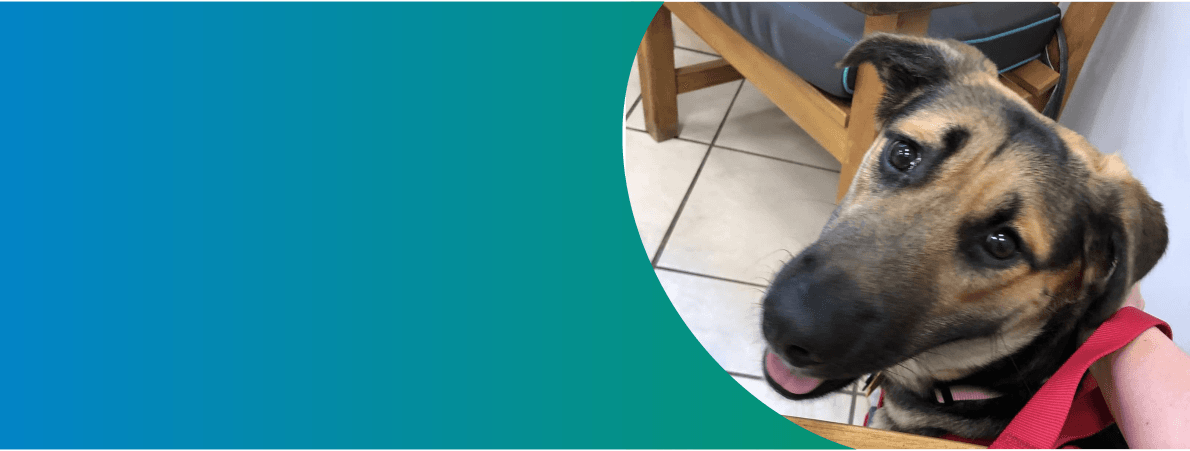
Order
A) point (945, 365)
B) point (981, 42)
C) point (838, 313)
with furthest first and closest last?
point (981, 42)
point (945, 365)
point (838, 313)

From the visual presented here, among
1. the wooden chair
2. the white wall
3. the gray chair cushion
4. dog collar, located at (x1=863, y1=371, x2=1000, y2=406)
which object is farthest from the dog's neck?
the gray chair cushion

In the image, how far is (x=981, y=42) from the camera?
3.51 ft

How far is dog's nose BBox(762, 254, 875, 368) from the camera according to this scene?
27.0 inches

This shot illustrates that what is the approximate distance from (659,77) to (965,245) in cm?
136

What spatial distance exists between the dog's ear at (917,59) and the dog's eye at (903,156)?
13cm

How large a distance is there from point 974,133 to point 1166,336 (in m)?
0.32

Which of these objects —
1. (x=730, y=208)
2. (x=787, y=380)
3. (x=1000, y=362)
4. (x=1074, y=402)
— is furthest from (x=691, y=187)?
(x=1074, y=402)

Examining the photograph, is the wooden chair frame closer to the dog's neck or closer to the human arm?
the human arm

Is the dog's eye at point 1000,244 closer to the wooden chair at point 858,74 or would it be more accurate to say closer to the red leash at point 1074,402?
the red leash at point 1074,402

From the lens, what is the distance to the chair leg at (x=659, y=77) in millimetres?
1903

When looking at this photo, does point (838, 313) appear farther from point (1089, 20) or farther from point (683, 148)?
point (683, 148)

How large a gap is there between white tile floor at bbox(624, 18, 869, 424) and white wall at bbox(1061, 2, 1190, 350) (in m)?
0.60

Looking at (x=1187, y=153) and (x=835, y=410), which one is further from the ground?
(x=1187, y=153)

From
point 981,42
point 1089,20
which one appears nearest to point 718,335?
point 981,42
